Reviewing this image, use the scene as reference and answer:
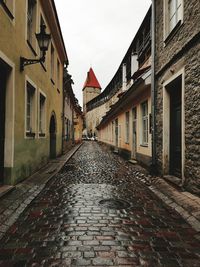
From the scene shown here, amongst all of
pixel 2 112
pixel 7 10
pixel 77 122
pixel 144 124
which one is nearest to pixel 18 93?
pixel 2 112

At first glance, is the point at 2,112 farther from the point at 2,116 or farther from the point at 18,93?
the point at 18,93

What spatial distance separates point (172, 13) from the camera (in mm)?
7926

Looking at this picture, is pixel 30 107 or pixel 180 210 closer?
pixel 180 210

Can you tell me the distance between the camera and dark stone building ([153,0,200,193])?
19.1 ft

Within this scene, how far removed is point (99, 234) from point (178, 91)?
17.3 feet

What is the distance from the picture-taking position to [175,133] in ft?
26.0

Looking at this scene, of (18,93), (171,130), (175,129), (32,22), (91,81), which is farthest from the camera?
(91,81)

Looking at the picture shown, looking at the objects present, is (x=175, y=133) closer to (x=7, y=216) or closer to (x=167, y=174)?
(x=167, y=174)

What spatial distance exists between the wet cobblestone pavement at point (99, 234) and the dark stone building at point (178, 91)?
148 cm

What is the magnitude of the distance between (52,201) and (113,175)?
3.83 metres

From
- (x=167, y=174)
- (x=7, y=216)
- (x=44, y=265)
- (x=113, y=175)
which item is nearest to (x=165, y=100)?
(x=167, y=174)

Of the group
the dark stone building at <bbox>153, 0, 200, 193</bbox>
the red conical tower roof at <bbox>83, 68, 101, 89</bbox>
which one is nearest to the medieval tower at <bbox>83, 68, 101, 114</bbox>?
the red conical tower roof at <bbox>83, 68, 101, 89</bbox>

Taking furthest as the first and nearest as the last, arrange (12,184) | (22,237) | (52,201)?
(12,184), (52,201), (22,237)

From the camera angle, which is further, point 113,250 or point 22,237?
point 22,237
